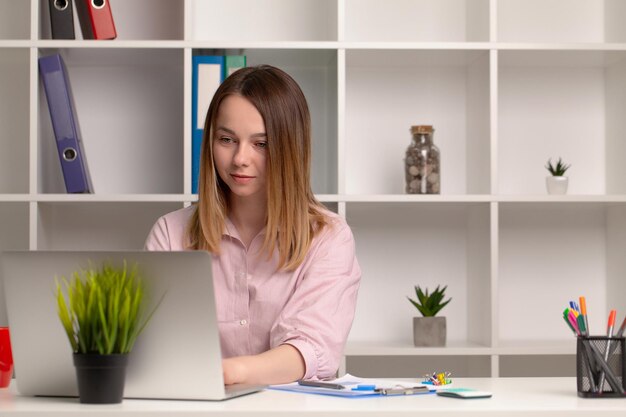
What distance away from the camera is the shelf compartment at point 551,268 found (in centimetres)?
316

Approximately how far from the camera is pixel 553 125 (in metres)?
3.19

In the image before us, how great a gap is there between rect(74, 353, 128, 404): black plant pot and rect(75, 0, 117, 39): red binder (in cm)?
172

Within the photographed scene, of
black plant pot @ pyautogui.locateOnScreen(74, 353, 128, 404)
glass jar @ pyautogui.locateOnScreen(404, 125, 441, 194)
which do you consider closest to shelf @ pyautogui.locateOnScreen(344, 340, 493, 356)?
glass jar @ pyautogui.locateOnScreen(404, 125, 441, 194)

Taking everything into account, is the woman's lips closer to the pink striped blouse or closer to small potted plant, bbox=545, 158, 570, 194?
the pink striped blouse

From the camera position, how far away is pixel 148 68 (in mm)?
3115

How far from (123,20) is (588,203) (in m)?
1.58

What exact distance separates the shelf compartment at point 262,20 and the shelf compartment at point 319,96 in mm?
100

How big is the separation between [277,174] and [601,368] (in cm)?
86

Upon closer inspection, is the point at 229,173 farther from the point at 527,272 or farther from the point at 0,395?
the point at 527,272

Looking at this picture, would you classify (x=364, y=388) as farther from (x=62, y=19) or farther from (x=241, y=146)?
(x=62, y=19)

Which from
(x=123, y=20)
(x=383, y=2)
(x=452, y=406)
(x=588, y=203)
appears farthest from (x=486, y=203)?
(x=452, y=406)

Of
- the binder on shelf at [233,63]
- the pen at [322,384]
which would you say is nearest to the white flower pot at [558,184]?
the binder on shelf at [233,63]

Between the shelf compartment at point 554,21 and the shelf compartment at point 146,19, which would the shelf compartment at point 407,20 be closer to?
the shelf compartment at point 554,21

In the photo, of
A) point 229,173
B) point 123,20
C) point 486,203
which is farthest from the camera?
point 123,20
